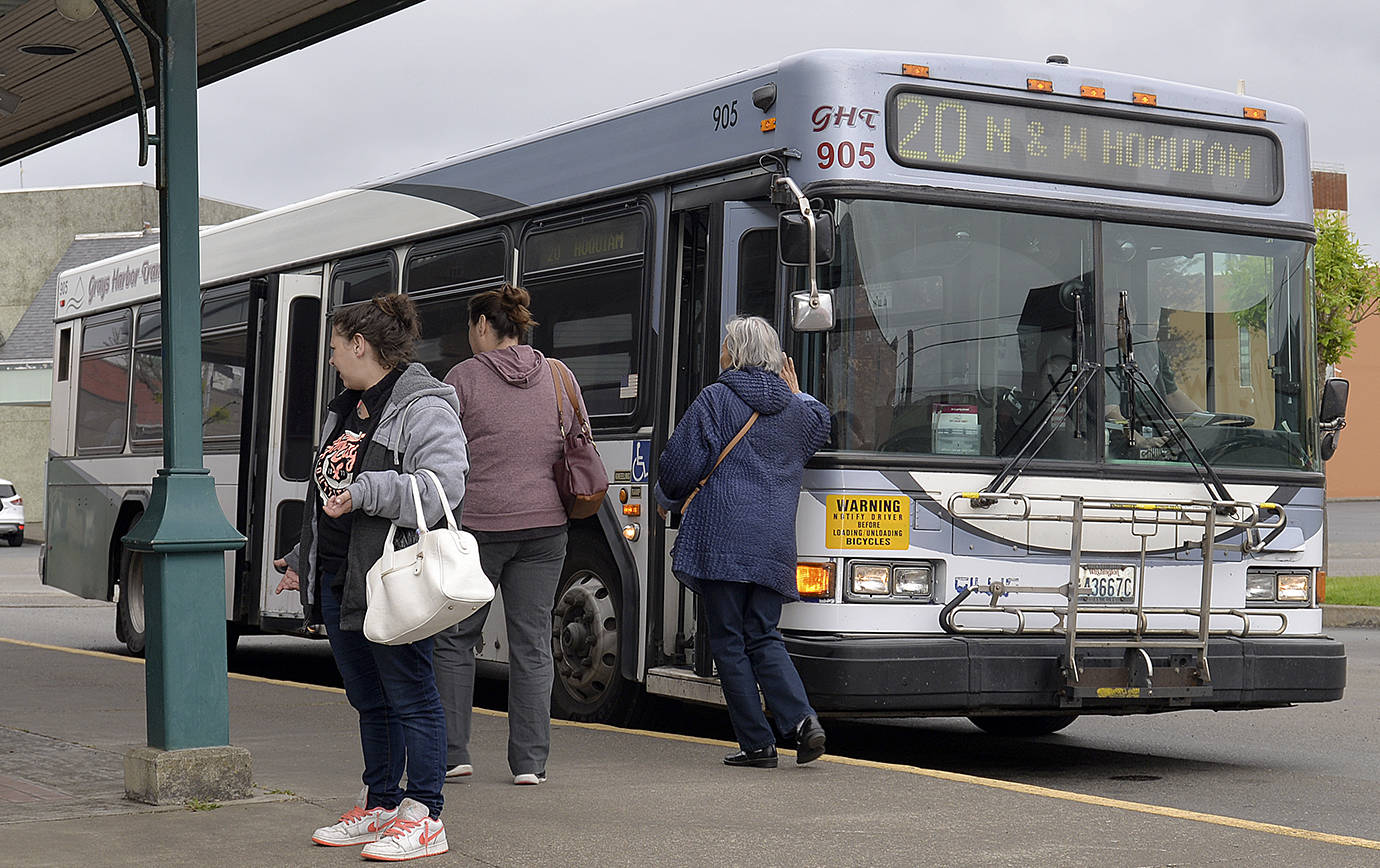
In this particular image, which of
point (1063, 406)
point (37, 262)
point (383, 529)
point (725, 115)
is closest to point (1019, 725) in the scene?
point (1063, 406)

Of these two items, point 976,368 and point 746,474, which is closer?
point 746,474

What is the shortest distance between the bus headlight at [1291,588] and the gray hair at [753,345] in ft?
8.65

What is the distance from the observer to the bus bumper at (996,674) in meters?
7.55

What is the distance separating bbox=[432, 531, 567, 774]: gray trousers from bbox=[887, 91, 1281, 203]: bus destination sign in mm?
2378

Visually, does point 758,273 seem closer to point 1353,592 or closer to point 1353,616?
point 1353,616

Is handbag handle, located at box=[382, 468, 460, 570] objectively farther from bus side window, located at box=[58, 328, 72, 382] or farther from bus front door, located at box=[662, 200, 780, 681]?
bus side window, located at box=[58, 328, 72, 382]

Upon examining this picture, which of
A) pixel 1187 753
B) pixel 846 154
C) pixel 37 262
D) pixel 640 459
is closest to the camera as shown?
pixel 846 154

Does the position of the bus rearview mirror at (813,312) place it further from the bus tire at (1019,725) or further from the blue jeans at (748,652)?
the bus tire at (1019,725)

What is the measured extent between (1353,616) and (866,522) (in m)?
12.4

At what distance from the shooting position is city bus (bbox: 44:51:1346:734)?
775 cm

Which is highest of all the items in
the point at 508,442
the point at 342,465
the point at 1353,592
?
the point at 508,442

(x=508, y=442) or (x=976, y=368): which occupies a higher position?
(x=976, y=368)

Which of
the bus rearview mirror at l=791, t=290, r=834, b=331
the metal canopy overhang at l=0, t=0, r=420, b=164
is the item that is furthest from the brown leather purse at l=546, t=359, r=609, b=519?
the metal canopy overhang at l=0, t=0, r=420, b=164

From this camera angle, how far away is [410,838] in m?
5.60
